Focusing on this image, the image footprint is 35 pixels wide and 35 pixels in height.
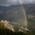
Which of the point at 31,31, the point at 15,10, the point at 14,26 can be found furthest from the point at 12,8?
the point at 31,31

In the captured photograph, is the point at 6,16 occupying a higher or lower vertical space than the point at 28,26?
higher

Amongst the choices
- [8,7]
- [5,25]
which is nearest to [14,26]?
[5,25]

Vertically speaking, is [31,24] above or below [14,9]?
below

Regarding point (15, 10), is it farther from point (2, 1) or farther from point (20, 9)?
point (2, 1)

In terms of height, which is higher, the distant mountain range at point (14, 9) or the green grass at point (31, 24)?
the distant mountain range at point (14, 9)

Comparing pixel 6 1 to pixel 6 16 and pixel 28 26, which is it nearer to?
pixel 6 16

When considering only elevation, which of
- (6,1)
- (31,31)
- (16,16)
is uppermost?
(6,1)

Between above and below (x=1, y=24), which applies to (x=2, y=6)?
A: above

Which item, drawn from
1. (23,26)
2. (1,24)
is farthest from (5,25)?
(23,26)

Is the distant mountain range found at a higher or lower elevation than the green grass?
higher
